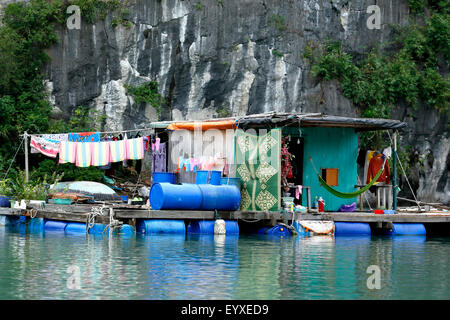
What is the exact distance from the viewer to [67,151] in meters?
22.1

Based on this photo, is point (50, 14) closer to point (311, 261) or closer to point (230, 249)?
point (230, 249)

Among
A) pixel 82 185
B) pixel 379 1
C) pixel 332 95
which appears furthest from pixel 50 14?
pixel 379 1

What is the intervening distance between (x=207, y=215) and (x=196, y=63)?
38.5 ft

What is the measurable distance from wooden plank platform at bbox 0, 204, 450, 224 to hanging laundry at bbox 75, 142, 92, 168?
3.35 m

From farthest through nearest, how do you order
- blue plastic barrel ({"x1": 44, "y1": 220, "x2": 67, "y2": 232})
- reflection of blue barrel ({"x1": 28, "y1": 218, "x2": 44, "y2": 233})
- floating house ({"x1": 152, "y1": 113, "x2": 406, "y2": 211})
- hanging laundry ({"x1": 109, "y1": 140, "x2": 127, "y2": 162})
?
hanging laundry ({"x1": 109, "y1": 140, "x2": 127, "y2": 162})
reflection of blue barrel ({"x1": 28, "y1": 218, "x2": 44, "y2": 233})
floating house ({"x1": 152, "y1": 113, "x2": 406, "y2": 211})
blue plastic barrel ({"x1": 44, "y1": 220, "x2": 67, "y2": 232})

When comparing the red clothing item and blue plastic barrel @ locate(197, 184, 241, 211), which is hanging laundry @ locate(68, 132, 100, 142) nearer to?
blue plastic barrel @ locate(197, 184, 241, 211)

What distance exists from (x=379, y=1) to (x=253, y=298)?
2404 centimetres

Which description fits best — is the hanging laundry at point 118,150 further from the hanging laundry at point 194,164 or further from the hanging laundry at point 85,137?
the hanging laundry at point 194,164

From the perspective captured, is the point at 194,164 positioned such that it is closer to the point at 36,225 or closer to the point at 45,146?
the point at 36,225

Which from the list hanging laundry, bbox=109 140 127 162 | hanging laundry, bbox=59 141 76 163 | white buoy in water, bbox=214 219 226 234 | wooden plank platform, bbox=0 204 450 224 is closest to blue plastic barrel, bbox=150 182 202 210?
wooden plank platform, bbox=0 204 450 224

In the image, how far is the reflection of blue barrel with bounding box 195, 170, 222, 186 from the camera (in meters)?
18.1

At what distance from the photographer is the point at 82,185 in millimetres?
20922

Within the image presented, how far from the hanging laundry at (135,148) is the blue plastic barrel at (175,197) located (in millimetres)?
5042

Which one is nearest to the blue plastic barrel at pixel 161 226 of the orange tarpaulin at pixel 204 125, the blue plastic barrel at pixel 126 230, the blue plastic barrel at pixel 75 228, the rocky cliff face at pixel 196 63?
the blue plastic barrel at pixel 126 230
